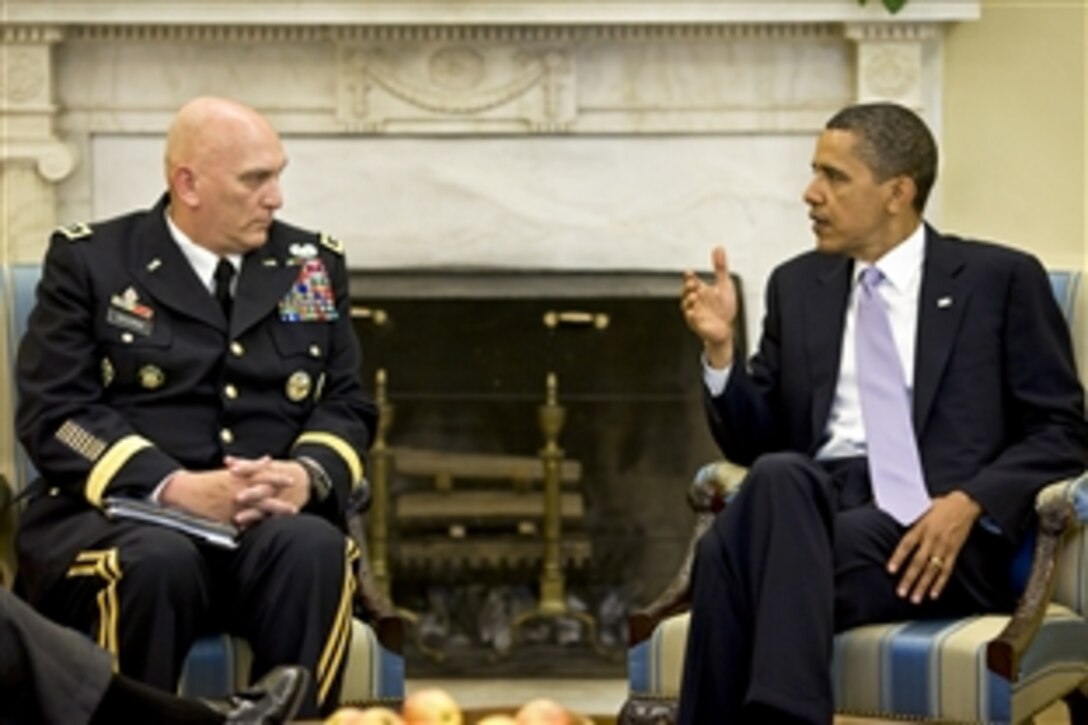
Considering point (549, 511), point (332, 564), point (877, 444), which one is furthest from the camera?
point (549, 511)

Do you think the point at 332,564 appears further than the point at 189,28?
No

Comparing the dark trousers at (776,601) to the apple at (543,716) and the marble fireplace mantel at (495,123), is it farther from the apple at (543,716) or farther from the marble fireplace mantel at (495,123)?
the marble fireplace mantel at (495,123)

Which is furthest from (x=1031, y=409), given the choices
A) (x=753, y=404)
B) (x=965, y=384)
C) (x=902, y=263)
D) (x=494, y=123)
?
(x=494, y=123)

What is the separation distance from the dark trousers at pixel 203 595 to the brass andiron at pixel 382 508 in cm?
152

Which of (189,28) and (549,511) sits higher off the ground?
(189,28)

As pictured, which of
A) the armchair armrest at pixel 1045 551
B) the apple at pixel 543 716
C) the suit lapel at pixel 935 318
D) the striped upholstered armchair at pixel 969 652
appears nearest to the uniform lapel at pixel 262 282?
the striped upholstered armchair at pixel 969 652

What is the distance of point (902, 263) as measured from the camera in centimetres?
384

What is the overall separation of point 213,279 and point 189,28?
5.08 feet

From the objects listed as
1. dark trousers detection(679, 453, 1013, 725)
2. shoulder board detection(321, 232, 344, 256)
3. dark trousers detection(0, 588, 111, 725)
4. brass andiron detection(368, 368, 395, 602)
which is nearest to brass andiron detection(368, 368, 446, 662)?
brass andiron detection(368, 368, 395, 602)

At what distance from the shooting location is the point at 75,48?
5.23 meters

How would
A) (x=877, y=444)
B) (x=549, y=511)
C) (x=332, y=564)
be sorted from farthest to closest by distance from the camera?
(x=549, y=511) < (x=877, y=444) < (x=332, y=564)

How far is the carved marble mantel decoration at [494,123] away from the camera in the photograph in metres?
5.20

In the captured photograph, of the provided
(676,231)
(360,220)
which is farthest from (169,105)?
(676,231)

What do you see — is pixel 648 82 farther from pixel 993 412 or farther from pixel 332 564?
pixel 332 564
